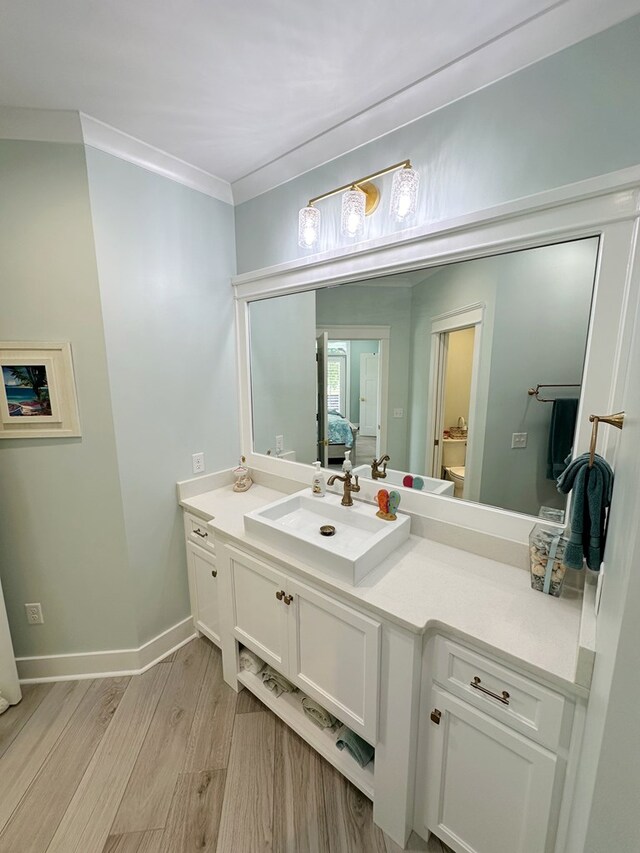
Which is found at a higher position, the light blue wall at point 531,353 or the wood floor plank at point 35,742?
the light blue wall at point 531,353

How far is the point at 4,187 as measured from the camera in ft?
4.75

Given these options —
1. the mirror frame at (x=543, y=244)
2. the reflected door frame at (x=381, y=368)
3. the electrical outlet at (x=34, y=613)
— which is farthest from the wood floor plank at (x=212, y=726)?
the reflected door frame at (x=381, y=368)

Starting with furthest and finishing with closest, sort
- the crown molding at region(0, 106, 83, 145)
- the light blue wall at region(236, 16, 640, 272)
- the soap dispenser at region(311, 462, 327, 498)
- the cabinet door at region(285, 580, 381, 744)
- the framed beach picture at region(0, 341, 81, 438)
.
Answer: the soap dispenser at region(311, 462, 327, 498)
the framed beach picture at region(0, 341, 81, 438)
the crown molding at region(0, 106, 83, 145)
the cabinet door at region(285, 580, 381, 744)
the light blue wall at region(236, 16, 640, 272)

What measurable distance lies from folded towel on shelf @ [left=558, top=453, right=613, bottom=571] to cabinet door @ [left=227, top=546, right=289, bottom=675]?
1.00 meters

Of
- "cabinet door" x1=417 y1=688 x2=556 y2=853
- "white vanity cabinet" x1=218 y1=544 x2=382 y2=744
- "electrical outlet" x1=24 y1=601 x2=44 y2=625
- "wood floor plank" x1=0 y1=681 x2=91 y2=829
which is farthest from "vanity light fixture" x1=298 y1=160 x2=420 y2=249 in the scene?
"wood floor plank" x1=0 y1=681 x2=91 y2=829

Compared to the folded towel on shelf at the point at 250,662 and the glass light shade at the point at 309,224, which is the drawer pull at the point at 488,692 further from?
the glass light shade at the point at 309,224

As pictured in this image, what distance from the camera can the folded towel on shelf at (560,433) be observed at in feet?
3.97

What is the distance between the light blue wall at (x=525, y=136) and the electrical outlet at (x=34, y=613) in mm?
2427

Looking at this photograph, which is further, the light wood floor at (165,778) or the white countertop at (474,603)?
the light wood floor at (165,778)

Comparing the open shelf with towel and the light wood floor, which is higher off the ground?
the open shelf with towel

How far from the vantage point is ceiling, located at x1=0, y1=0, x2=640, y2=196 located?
1.02 m

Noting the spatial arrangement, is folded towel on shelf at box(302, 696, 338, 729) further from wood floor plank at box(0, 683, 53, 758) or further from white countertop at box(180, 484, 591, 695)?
wood floor plank at box(0, 683, 53, 758)

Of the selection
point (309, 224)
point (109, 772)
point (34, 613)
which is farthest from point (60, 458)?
point (309, 224)

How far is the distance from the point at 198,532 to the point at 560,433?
5.83 feet
